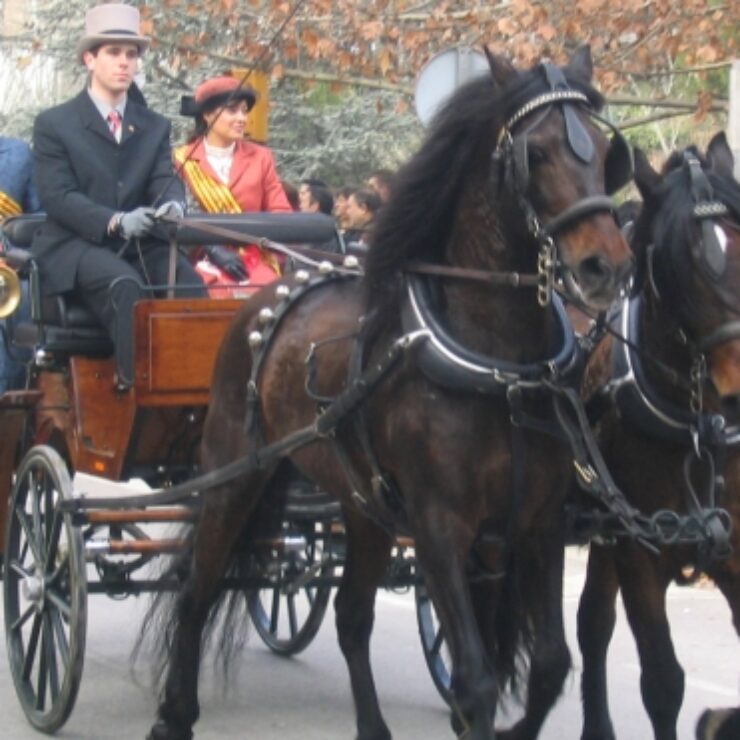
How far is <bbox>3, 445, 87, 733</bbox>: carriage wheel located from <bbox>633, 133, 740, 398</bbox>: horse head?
244 centimetres

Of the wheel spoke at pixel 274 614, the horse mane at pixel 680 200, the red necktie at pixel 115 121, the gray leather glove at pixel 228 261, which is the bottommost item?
the wheel spoke at pixel 274 614

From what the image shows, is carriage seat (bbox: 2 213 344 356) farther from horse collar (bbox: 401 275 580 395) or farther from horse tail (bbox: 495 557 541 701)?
horse tail (bbox: 495 557 541 701)

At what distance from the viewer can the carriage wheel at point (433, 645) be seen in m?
7.22

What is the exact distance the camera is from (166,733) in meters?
6.55

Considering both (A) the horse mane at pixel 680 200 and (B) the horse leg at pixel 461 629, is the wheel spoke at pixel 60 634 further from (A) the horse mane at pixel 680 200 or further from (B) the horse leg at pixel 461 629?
(A) the horse mane at pixel 680 200

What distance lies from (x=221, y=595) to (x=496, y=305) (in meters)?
2.11

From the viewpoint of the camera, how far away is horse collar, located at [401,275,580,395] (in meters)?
5.17

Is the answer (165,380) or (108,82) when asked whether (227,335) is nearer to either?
(165,380)

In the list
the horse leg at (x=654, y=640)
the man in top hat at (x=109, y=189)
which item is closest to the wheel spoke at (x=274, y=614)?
the man in top hat at (x=109, y=189)

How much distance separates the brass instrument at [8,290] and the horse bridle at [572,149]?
2841 millimetres

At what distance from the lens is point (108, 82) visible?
7.31m

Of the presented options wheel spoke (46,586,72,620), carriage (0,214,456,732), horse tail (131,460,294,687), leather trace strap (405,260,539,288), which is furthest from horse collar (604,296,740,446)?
wheel spoke (46,586,72,620)

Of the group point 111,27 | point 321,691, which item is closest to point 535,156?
point 111,27

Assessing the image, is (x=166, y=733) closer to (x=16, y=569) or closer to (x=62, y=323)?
(x=16, y=569)
